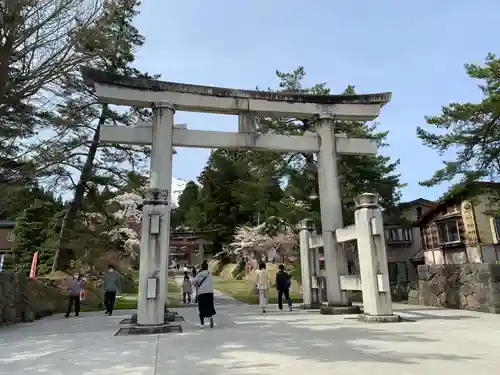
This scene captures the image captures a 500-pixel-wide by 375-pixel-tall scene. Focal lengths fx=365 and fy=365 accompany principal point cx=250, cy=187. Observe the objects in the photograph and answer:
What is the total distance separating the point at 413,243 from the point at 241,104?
2512 centimetres

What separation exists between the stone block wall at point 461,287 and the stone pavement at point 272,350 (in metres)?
1.52

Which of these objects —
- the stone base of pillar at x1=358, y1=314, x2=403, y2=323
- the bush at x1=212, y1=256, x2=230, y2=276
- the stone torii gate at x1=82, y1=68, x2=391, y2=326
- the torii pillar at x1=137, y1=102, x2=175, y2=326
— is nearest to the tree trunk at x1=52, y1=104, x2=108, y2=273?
the stone torii gate at x1=82, y1=68, x2=391, y2=326

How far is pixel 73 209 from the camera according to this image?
17.6 meters

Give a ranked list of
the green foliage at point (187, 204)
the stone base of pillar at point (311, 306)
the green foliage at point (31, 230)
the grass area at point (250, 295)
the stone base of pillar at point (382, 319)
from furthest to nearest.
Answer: the green foliage at point (187, 204), the green foliage at point (31, 230), the grass area at point (250, 295), the stone base of pillar at point (311, 306), the stone base of pillar at point (382, 319)

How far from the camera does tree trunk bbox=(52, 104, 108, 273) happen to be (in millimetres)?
17219

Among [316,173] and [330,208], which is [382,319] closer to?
[330,208]

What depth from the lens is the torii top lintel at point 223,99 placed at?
34.9 ft

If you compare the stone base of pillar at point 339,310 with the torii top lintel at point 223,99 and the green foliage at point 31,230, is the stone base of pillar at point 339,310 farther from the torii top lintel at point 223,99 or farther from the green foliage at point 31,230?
the green foliage at point 31,230

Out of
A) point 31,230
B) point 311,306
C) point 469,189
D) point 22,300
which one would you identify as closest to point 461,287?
point 469,189

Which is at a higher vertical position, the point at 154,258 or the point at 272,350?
the point at 154,258

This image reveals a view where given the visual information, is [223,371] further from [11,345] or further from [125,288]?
[125,288]

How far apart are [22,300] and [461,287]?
46.6 ft

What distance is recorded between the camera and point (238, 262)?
39.1 meters

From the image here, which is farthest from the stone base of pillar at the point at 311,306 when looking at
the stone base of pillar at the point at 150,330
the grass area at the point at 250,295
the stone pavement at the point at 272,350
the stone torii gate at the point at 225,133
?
the stone base of pillar at the point at 150,330
